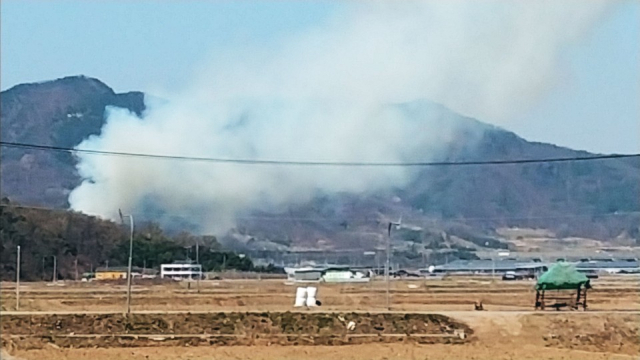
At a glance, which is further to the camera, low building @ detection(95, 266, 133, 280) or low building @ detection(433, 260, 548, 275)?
low building @ detection(433, 260, 548, 275)

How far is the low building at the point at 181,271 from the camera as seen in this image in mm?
90363

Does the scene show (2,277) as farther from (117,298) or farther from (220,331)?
(220,331)

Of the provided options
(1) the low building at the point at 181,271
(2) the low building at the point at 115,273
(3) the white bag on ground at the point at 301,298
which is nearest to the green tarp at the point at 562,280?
(3) the white bag on ground at the point at 301,298

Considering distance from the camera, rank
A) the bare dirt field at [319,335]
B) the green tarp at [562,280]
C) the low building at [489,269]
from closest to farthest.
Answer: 1. the bare dirt field at [319,335]
2. the green tarp at [562,280]
3. the low building at [489,269]

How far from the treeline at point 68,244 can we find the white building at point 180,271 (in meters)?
1.98

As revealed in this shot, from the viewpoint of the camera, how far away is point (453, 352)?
30.0 metres

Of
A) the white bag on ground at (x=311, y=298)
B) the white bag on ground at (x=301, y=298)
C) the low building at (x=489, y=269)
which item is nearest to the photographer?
the white bag on ground at (x=311, y=298)

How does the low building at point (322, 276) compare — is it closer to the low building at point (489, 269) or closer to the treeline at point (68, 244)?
the treeline at point (68, 244)

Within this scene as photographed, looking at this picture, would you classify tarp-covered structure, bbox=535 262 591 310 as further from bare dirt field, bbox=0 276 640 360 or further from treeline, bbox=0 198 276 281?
treeline, bbox=0 198 276 281

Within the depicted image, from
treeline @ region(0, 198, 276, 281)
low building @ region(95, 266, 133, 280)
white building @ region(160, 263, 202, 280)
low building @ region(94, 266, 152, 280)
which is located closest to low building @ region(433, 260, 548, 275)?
treeline @ region(0, 198, 276, 281)

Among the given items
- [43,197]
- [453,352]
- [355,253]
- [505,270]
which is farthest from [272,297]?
[355,253]

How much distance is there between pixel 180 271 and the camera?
93125 mm

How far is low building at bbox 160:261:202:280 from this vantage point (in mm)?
90363

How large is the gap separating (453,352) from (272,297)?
105 ft
